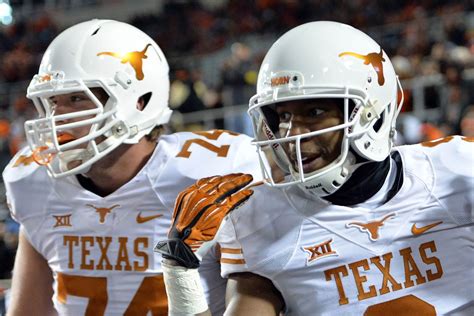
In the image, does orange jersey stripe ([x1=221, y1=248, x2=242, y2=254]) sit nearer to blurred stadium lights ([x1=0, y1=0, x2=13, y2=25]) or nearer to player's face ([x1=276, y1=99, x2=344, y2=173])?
player's face ([x1=276, y1=99, x2=344, y2=173])

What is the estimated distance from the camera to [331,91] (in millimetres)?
1973

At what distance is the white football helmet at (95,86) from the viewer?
2402 mm

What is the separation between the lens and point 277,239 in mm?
1999

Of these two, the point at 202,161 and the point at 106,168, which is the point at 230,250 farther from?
the point at 106,168

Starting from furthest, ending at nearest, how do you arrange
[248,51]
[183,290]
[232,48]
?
[232,48]
[248,51]
[183,290]

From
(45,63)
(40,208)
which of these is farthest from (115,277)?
(45,63)

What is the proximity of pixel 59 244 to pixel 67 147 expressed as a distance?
351mm

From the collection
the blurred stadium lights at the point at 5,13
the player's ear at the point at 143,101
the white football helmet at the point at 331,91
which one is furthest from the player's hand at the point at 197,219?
the blurred stadium lights at the point at 5,13

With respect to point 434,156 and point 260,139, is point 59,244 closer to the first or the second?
point 260,139

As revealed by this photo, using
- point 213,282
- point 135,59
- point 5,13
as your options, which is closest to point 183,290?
point 213,282

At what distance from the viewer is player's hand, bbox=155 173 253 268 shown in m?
1.90

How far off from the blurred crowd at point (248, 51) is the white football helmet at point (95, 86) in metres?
2.55

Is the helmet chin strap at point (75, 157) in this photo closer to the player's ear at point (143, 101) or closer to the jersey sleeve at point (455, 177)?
the player's ear at point (143, 101)

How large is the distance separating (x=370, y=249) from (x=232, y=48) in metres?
8.49
